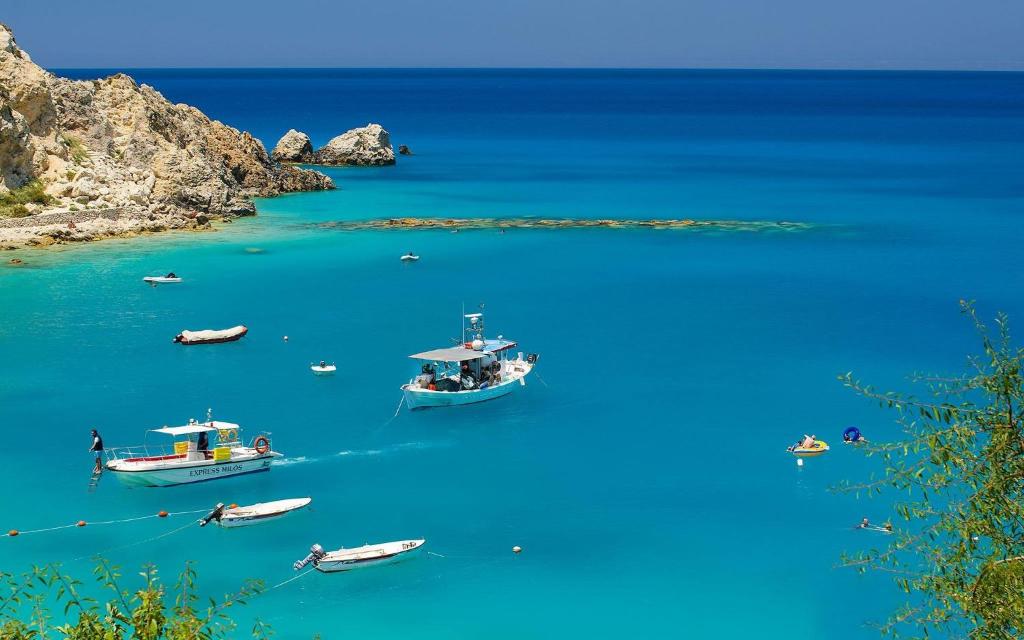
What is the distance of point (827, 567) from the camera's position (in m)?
26.5

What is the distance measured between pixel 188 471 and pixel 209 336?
44.6ft

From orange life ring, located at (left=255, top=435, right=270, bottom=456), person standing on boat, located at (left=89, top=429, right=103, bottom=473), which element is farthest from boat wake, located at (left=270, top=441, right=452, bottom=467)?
person standing on boat, located at (left=89, top=429, right=103, bottom=473)

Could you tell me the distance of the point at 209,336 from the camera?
43.0 metres

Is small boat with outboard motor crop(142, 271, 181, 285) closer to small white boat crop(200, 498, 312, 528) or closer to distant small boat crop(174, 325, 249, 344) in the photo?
distant small boat crop(174, 325, 249, 344)

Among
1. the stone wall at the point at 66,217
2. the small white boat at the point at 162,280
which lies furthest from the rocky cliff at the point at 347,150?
the small white boat at the point at 162,280

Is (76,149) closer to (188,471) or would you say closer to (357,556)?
(188,471)

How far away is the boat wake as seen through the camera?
31781 mm

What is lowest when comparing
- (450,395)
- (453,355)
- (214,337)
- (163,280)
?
(450,395)

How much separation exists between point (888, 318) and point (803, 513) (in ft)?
66.1

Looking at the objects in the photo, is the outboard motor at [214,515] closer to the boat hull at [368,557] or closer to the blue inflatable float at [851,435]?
the boat hull at [368,557]

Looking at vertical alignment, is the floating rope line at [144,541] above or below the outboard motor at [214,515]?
below

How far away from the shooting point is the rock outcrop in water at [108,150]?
61281 mm

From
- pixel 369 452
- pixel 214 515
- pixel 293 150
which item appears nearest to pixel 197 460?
pixel 214 515

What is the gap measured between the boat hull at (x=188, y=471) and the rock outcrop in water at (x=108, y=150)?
113 feet
